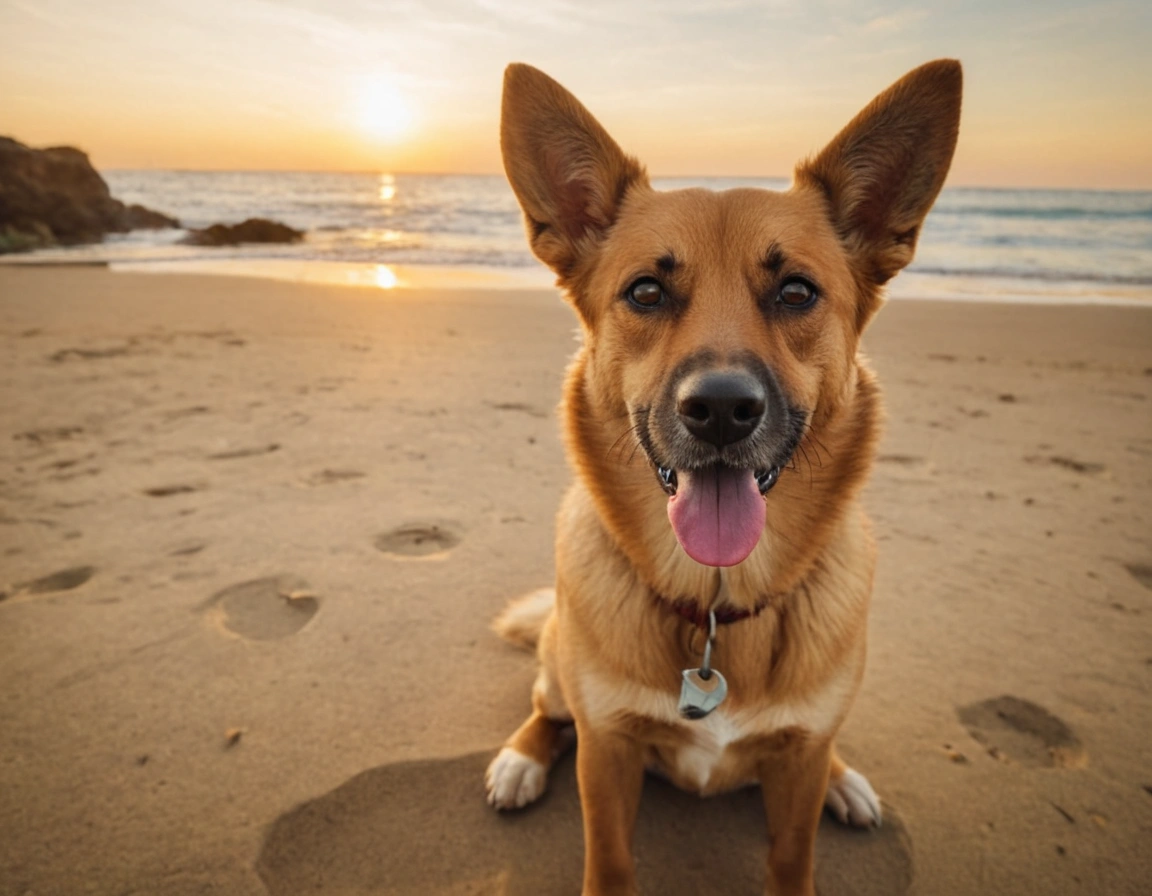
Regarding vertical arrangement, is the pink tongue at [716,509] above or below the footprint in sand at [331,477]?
above

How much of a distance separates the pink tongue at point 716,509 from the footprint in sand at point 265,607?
2041mm

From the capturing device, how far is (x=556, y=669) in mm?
2418

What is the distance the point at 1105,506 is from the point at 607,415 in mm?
3704

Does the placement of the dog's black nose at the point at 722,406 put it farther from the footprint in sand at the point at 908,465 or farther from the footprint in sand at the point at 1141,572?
the footprint in sand at the point at 908,465

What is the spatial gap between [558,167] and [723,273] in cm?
75

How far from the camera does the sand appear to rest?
6.96 feet

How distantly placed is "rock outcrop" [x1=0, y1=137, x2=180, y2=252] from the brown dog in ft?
69.6

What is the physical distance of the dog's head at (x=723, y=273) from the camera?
1.80 m

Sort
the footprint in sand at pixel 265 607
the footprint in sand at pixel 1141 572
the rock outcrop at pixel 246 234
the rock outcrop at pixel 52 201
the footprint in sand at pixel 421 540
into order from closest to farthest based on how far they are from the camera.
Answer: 1. the footprint in sand at pixel 265 607
2. the footprint in sand at pixel 1141 572
3. the footprint in sand at pixel 421 540
4. the rock outcrop at pixel 52 201
5. the rock outcrop at pixel 246 234

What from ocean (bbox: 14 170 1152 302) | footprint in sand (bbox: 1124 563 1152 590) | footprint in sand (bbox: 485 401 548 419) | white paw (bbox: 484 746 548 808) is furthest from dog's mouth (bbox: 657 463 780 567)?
ocean (bbox: 14 170 1152 302)

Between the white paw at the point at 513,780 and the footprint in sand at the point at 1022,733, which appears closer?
the white paw at the point at 513,780

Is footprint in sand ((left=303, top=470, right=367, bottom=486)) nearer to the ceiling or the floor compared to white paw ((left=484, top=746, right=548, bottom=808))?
nearer to the ceiling

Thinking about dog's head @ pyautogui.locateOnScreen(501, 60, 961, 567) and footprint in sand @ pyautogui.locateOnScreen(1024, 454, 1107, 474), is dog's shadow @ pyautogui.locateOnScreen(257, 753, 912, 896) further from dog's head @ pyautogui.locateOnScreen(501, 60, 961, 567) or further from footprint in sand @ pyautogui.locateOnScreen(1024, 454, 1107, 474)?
footprint in sand @ pyautogui.locateOnScreen(1024, 454, 1107, 474)

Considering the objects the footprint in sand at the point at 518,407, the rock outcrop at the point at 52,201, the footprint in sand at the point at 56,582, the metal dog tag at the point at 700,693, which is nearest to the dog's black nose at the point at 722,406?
the metal dog tag at the point at 700,693
